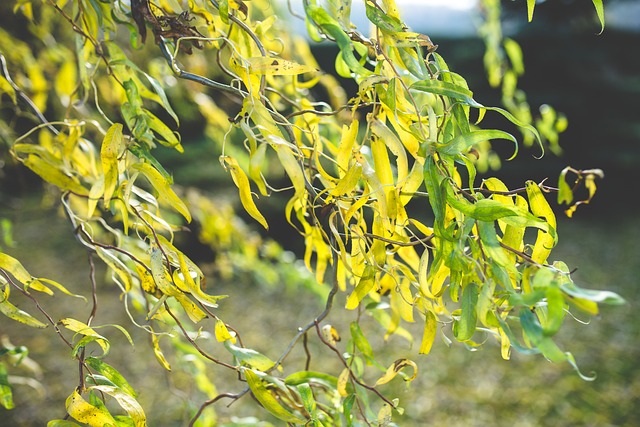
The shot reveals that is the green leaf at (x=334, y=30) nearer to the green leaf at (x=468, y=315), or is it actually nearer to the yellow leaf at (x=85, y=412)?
the green leaf at (x=468, y=315)

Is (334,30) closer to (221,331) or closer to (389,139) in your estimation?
(389,139)

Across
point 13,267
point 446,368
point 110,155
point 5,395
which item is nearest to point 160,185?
point 110,155

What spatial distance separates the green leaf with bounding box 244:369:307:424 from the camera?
537 millimetres

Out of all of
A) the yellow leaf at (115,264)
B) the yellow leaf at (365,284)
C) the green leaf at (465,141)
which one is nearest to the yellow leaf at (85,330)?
the yellow leaf at (115,264)

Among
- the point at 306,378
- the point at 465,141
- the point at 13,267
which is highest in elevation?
the point at 465,141

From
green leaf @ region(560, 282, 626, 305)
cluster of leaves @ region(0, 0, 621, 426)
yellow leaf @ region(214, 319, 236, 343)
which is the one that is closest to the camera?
green leaf @ region(560, 282, 626, 305)

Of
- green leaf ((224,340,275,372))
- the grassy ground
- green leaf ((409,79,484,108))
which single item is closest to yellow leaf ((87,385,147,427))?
green leaf ((224,340,275,372))

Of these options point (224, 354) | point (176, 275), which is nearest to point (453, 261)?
point (176, 275)

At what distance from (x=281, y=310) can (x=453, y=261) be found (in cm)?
378

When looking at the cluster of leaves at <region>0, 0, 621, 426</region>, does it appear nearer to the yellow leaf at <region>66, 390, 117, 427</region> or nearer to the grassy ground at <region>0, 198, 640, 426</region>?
the yellow leaf at <region>66, 390, 117, 427</region>

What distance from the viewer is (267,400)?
0.55 m

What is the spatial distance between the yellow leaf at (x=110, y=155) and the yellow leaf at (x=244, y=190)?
101 millimetres

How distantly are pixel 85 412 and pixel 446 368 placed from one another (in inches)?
115

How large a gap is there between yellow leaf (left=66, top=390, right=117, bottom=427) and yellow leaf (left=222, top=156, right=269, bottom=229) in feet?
0.67
